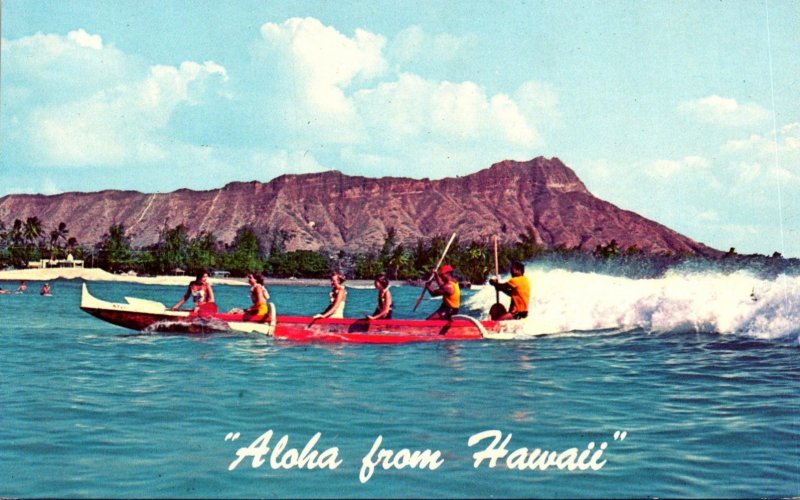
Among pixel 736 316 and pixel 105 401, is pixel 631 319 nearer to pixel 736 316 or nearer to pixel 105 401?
pixel 736 316

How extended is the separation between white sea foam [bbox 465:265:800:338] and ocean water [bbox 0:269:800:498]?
289cm

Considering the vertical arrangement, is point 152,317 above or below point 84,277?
above

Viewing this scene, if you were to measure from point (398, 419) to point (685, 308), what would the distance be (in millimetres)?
18444

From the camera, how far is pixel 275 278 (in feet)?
523

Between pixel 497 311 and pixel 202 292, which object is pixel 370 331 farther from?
pixel 202 292

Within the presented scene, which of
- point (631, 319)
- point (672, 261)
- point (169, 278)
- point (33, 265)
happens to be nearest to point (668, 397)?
point (631, 319)

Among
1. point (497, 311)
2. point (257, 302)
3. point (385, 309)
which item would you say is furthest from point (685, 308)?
point (257, 302)

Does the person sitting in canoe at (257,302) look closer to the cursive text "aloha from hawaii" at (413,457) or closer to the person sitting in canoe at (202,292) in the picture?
the person sitting in canoe at (202,292)

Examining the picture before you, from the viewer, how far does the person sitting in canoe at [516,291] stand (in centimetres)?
1948

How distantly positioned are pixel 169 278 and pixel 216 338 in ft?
375

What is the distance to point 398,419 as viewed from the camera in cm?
955

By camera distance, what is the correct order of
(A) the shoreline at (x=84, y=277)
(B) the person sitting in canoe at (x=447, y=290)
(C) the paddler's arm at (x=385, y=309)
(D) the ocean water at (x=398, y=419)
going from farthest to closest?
(A) the shoreline at (x=84, y=277) → (B) the person sitting in canoe at (x=447, y=290) → (C) the paddler's arm at (x=385, y=309) → (D) the ocean water at (x=398, y=419)

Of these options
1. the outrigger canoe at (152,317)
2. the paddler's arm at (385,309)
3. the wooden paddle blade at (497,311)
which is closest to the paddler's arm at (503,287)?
the wooden paddle blade at (497,311)

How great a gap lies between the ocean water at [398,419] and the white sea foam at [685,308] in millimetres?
2886
